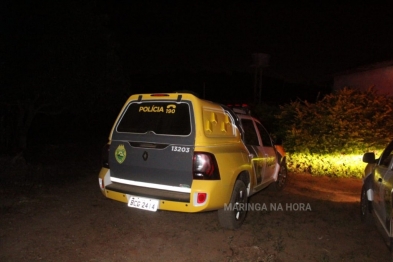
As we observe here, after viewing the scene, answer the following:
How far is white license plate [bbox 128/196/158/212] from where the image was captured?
4.71 metres

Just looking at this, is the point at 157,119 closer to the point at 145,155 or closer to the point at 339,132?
the point at 145,155

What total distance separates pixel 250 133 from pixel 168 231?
2383mm

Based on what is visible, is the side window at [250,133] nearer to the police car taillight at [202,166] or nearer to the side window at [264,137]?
the side window at [264,137]

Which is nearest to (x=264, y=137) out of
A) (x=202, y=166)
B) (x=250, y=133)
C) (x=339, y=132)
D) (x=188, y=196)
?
(x=250, y=133)

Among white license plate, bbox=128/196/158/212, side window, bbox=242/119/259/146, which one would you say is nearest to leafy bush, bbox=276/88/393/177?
side window, bbox=242/119/259/146

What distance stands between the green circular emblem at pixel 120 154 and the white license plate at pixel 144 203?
538 millimetres

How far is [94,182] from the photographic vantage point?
27.2ft

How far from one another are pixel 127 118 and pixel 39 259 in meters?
2.17

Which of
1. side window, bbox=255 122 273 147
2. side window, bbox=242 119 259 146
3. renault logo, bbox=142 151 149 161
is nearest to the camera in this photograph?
renault logo, bbox=142 151 149 161

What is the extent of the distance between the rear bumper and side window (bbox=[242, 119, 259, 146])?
1698 millimetres

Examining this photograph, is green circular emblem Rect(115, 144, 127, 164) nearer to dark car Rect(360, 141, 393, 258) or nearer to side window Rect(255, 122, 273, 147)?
side window Rect(255, 122, 273, 147)

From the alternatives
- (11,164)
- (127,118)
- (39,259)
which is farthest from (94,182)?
(39,259)

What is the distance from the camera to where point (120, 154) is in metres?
5.11

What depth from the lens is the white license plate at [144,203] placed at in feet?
15.4
